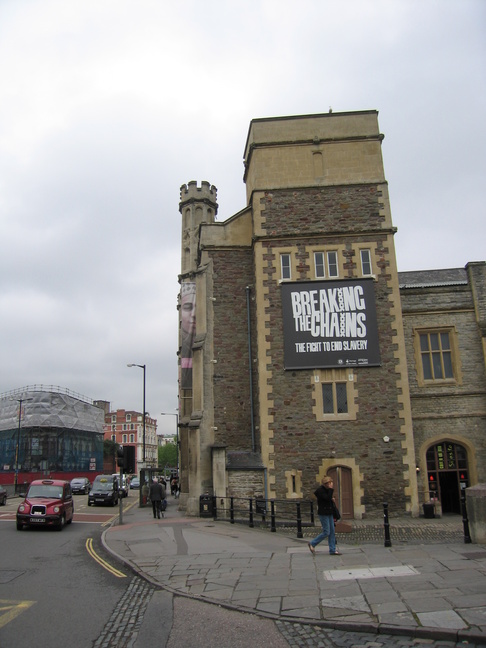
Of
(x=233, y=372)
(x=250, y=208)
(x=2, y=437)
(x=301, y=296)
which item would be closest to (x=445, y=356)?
(x=301, y=296)

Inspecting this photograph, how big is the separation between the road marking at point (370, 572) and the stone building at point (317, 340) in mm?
9683

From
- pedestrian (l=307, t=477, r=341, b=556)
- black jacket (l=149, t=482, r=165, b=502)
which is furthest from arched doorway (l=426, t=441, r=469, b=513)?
pedestrian (l=307, t=477, r=341, b=556)

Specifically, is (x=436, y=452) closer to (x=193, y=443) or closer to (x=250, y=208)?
(x=193, y=443)

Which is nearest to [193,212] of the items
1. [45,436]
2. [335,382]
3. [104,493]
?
[104,493]

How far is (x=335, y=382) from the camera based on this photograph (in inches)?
779

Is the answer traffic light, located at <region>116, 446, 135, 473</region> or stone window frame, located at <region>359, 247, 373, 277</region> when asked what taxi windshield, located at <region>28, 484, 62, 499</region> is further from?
stone window frame, located at <region>359, 247, 373, 277</region>

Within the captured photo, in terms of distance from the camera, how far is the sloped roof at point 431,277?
24.3 m

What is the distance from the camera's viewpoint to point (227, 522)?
17.8 meters

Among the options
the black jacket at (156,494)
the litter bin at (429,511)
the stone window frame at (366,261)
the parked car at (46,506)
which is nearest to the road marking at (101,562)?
the parked car at (46,506)

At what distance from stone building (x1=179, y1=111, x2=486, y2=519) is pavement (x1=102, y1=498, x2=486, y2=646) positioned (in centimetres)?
455

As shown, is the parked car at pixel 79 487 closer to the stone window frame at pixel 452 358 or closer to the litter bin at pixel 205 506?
the litter bin at pixel 205 506

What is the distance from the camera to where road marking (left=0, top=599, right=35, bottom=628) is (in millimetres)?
7322

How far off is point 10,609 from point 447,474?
57.0ft

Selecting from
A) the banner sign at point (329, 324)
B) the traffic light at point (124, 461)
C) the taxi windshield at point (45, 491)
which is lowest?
the taxi windshield at point (45, 491)
